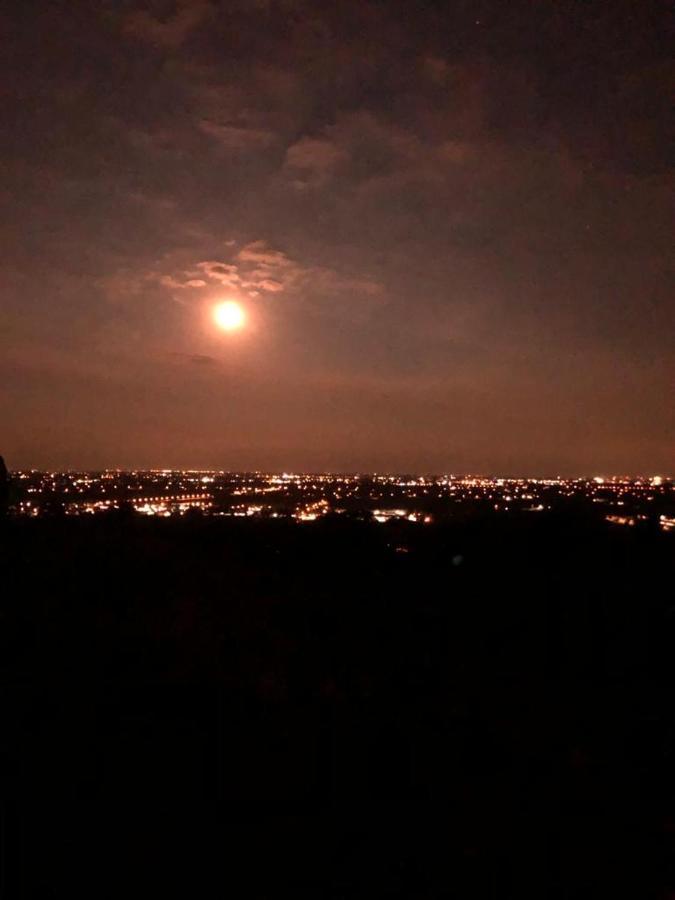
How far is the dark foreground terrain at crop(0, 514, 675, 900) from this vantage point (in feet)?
16.1

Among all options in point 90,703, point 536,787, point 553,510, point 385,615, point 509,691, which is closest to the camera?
point 536,787

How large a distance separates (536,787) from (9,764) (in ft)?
14.1

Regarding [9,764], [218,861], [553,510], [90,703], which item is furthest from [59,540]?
[553,510]

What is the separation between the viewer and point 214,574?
1390 centimetres

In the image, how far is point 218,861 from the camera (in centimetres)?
492

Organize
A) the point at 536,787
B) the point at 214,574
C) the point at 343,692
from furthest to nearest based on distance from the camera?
the point at 214,574 < the point at 343,692 < the point at 536,787

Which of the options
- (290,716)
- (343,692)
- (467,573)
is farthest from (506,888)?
(467,573)

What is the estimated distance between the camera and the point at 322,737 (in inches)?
266

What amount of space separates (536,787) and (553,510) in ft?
58.0

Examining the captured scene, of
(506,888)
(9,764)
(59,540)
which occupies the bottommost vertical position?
(506,888)

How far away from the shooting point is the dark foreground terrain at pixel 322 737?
492cm

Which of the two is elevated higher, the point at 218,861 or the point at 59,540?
the point at 59,540

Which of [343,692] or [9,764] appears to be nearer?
[9,764]

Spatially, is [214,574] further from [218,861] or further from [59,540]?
[218,861]
